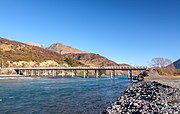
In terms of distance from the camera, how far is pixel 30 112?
26.0 meters

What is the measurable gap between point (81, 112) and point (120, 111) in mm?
7691

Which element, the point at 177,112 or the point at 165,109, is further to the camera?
the point at 165,109

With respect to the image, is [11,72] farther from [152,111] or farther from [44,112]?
[152,111]

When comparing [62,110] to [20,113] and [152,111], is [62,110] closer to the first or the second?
[20,113]

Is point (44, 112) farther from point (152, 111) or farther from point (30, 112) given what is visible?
point (152, 111)

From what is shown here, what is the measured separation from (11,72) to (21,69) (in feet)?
27.8

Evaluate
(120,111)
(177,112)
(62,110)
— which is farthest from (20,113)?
(177,112)

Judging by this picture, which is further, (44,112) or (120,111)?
(44,112)

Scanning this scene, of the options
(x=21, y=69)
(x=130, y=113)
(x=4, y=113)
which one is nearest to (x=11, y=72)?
(x=21, y=69)

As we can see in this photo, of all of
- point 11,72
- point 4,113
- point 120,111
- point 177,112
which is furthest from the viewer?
point 11,72

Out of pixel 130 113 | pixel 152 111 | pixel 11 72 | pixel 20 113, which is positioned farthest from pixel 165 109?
pixel 11 72

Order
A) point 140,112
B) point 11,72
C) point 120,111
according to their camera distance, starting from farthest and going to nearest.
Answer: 1. point 11,72
2. point 120,111
3. point 140,112

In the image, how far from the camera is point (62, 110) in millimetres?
27062

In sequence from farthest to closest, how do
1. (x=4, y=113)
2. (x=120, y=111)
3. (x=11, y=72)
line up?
(x=11, y=72)
(x=4, y=113)
(x=120, y=111)
